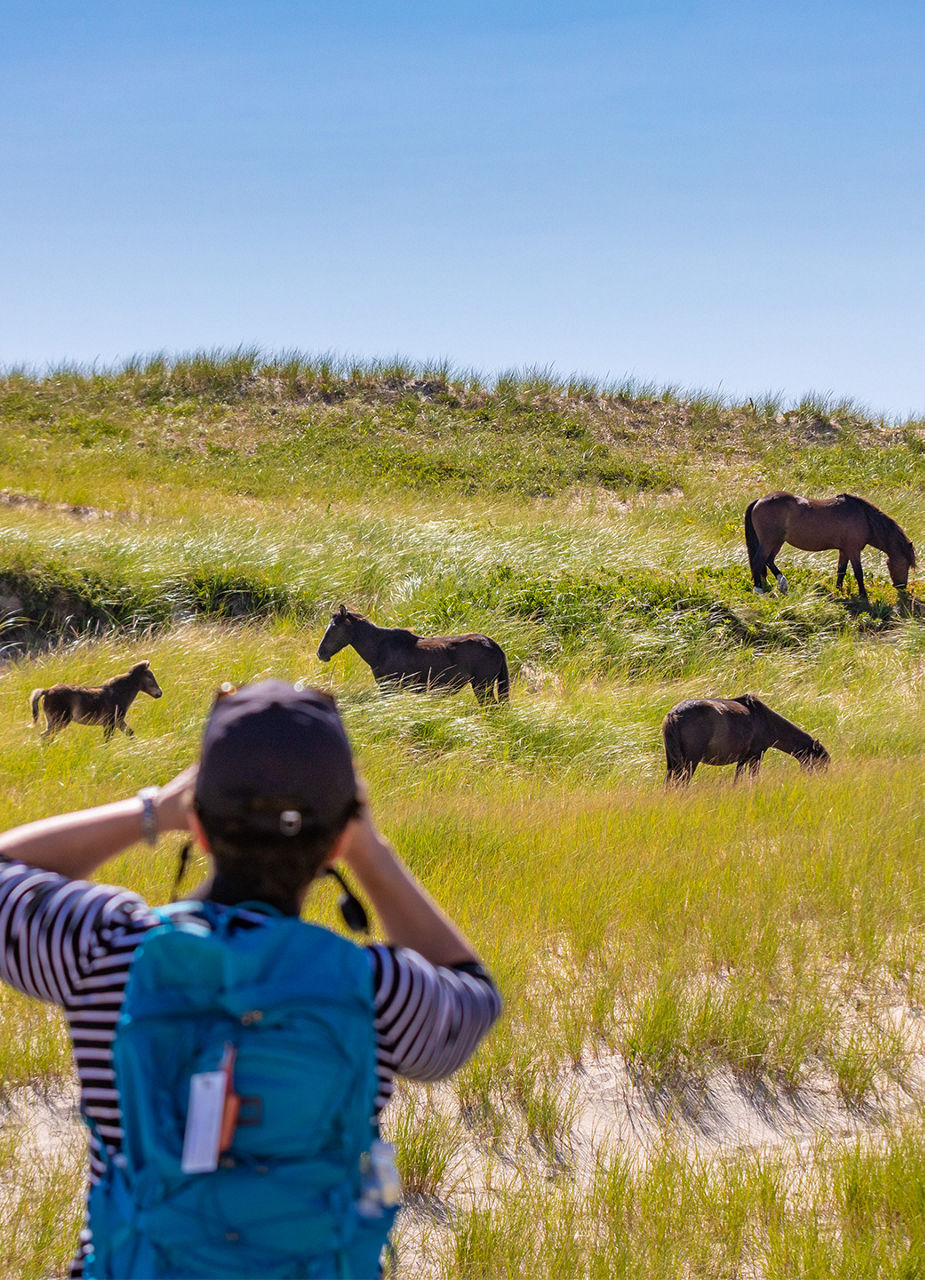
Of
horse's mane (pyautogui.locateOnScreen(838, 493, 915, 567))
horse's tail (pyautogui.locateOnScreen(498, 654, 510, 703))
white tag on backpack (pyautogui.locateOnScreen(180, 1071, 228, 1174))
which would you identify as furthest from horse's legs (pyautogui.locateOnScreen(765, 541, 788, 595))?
white tag on backpack (pyautogui.locateOnScreen(180, 1071, 228, 1174))

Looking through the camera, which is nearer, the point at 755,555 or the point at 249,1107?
the point at 249,1107

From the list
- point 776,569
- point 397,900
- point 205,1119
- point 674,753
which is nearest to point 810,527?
point 776,569

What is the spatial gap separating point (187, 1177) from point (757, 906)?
4.37 m

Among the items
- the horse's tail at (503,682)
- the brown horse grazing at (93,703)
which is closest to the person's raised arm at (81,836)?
the brown horse grazing at (93,703)

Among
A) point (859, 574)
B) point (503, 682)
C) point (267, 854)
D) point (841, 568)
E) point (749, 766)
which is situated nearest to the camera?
point (267, 854)

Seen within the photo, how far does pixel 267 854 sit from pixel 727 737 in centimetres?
749

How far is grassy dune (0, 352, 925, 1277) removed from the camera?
3.24m

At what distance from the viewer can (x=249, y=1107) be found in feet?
4.35

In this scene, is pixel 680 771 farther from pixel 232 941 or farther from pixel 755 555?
pixel 755 555

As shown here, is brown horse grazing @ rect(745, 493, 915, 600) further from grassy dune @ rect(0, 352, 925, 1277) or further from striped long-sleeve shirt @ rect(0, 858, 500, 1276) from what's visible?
striped long-sleeve shirt @ rect(0, 858, 500, 1276)

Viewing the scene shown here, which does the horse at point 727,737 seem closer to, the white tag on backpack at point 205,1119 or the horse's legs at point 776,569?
the horse's legs at point 776,569

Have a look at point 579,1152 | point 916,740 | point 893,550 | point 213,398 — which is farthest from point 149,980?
point 213,398

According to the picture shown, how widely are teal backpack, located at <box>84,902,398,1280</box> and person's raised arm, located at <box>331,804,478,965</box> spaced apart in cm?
24

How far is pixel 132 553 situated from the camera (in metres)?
14.4
